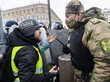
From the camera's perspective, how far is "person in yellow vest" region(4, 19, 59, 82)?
1.19 m

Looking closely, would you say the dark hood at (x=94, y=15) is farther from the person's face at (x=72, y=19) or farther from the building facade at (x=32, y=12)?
the building facade at (x=32, y=12)

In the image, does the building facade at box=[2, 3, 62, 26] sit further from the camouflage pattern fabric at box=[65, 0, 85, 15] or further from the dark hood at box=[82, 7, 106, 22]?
the dark hood at box=[82, 7, 106, 22]

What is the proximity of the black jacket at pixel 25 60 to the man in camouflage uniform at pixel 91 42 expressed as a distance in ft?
2.07

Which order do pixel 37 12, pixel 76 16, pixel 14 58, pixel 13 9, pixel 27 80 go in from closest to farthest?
1. pixel 27 80
2. pixel 14 58
3. pixel 76 16
4. pixel 37 12
5. pixel 13 9

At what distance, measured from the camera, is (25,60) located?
1194 mm

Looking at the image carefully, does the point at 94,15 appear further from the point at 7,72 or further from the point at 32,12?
the point at 32,12

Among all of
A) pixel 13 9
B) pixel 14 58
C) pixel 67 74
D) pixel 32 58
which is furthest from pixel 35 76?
pixel 13 9

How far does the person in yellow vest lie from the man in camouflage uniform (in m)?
0.55

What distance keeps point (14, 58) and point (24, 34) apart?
0.40 m

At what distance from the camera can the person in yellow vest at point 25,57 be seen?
119 centimetres

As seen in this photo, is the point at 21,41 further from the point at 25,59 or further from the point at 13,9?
the point at 13,9

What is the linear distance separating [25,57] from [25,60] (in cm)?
4

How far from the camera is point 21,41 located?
1366 mm

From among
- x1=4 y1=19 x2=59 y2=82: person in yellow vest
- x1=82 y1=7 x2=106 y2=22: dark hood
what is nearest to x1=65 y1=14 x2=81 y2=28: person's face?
x1=82 y1=7 x2=106 y2=22: dark hood
